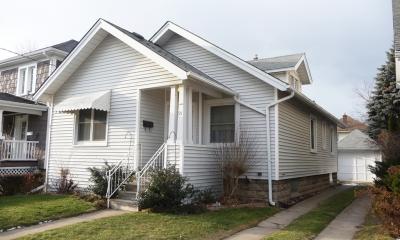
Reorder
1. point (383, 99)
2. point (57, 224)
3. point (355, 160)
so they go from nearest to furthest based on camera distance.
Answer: point (57, 224) → point (383, 99) → point (355, 160)

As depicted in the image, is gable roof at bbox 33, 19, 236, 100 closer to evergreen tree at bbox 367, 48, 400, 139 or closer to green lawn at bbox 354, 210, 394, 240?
green lawn at bbox 354, 210, 394, 240

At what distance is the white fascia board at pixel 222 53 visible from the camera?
497 inches

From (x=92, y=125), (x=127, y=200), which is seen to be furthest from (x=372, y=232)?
(x=92, y=125)

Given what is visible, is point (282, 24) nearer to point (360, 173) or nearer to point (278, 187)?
point (278, 187)

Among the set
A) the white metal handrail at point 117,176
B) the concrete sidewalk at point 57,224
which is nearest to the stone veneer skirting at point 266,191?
the white metal handrail at point 117,176

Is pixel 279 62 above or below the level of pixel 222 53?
above

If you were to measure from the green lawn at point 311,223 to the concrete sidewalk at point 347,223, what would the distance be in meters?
0.17

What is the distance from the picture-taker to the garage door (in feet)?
106

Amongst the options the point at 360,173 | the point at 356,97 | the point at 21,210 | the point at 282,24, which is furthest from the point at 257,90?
the point at 356,97

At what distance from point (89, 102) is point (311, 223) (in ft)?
26.7

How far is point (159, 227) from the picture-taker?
854 centimetres

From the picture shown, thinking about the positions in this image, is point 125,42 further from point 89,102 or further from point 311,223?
point 311,223

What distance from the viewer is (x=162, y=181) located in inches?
400

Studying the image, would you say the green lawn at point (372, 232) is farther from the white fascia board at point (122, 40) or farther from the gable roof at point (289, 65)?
the gable roof at point (289, 65)
